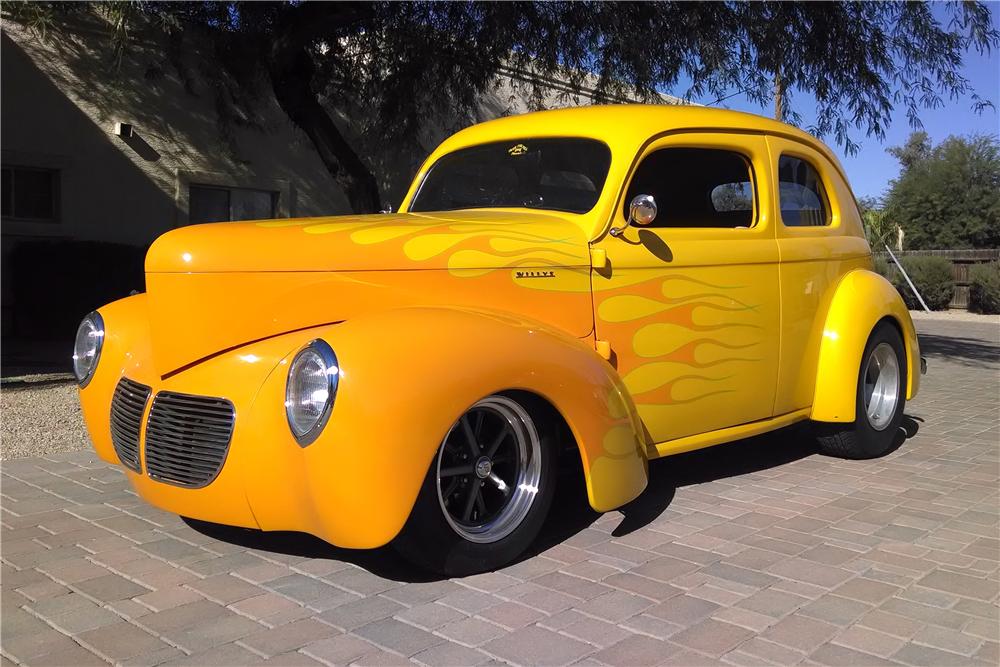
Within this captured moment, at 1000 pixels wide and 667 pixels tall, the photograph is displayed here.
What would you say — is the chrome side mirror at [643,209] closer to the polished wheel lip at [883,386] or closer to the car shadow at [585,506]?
the car shadow at [585,506]

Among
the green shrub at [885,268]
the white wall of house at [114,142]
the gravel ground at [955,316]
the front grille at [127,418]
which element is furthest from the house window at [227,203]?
the green shrub at [885,268]

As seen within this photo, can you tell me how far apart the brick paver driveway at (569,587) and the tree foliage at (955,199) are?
34.3m

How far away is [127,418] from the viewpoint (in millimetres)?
3426

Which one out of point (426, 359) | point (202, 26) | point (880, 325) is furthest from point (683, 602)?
point (202, 26)

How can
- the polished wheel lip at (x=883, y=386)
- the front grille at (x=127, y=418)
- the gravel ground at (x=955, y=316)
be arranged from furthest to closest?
the gravel ground at (x=955, y=316) → the polished wheel lip at (x=883, y=386) → the front grille at (x=127, y=418)

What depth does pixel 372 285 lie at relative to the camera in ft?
10.7

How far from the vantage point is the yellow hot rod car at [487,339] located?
2902mm

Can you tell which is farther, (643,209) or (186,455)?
(643,209)

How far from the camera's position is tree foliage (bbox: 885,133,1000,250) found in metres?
34.2

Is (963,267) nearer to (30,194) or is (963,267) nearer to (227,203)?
(227,203)

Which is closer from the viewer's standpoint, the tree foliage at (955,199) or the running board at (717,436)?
the running board at (717,436)

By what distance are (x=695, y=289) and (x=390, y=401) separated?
76.3 inches

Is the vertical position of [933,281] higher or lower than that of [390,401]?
higher

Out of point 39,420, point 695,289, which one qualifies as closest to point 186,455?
point 695,289
